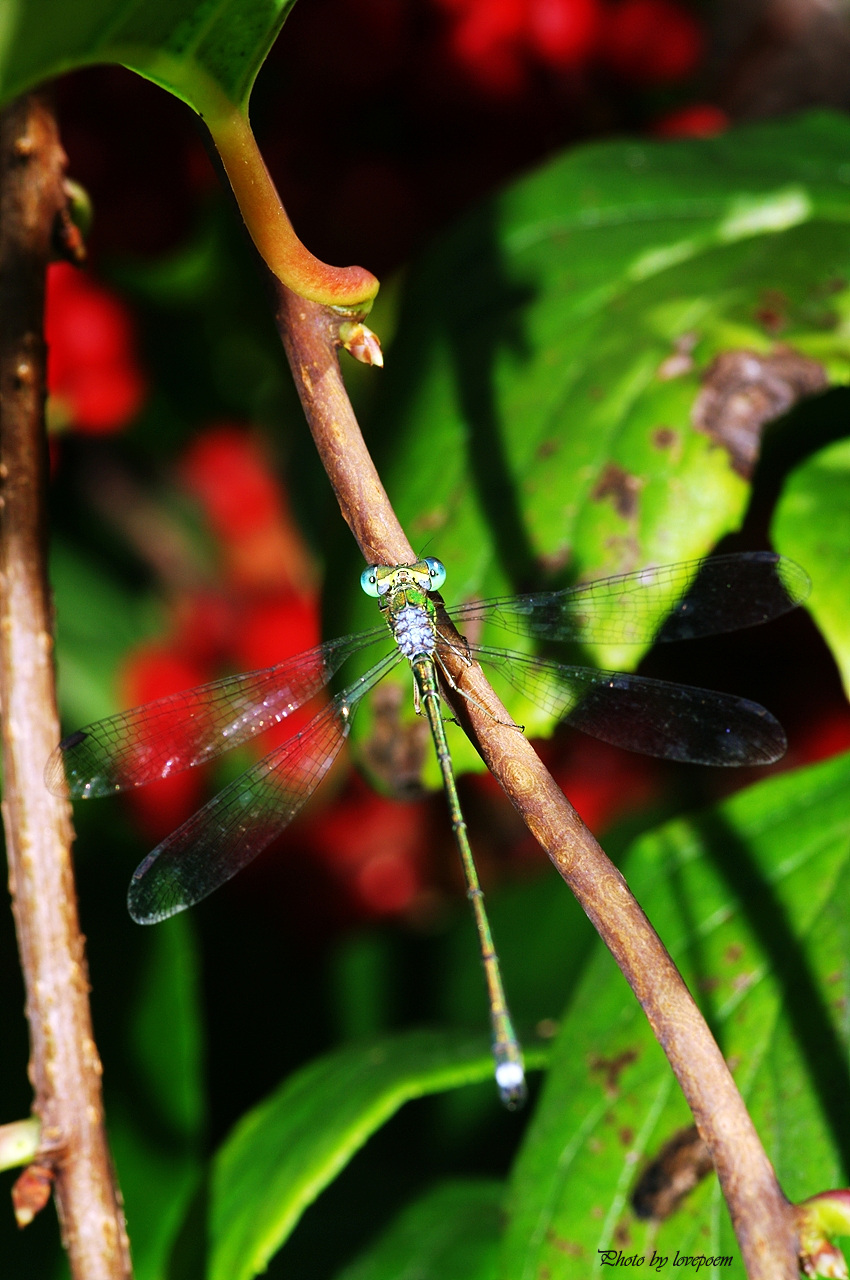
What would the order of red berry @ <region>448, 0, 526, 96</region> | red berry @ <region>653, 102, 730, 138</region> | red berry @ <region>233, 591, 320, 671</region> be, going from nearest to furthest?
red berry @ <region>448, 0, 526, 96</region> → red berry @ <region>653, 102, 730, 138</region> → red berry @ <region>233, 591, 320, 671</region>

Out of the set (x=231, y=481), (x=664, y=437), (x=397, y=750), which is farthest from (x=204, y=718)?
(x=231, y=481)

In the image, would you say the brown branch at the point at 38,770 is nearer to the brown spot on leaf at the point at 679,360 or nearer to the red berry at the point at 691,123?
the brown spot on leaf at the point at 679,360

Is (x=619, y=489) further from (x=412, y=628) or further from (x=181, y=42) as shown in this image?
(x=181, y=42)

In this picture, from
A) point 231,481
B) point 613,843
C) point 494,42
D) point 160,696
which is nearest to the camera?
point 494,42

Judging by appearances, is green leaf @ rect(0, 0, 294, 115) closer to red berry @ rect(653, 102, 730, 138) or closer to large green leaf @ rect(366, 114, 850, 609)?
large green leaf @ rect(366, 114, 850, 609)

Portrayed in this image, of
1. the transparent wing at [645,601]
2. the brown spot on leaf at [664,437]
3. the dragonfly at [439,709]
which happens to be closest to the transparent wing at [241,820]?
the dragonfly at [439,709]

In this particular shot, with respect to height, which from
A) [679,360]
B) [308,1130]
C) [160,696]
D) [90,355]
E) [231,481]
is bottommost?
[308,1130]

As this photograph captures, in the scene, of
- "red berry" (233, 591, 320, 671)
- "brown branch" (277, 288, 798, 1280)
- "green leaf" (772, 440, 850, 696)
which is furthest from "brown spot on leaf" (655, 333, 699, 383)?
"red berry" (233, 591, 320, 671)
